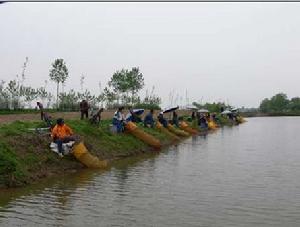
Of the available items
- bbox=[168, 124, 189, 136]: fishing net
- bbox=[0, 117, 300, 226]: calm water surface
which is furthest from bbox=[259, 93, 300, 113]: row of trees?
bbox=[0, 117, 300, 226]: calm water surface

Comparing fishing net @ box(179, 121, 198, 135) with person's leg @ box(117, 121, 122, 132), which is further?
fishing net @ box(179, 121, 198, 135)

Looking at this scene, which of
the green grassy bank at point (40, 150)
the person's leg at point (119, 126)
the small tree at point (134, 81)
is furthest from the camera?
the small tree at point (134, 81)

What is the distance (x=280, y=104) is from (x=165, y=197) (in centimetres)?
12518

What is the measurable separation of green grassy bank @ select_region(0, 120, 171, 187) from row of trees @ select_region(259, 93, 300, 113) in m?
109

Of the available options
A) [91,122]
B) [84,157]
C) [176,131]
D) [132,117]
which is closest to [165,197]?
[84,157]

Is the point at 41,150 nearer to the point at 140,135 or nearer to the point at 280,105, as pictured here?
the point at 140,135

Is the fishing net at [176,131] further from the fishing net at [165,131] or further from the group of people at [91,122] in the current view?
the fishing net at [165,131]

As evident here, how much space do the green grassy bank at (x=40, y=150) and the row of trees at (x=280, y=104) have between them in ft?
359

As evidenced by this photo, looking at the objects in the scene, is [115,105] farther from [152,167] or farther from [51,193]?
[51,193]

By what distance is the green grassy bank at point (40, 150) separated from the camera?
13.0 meters

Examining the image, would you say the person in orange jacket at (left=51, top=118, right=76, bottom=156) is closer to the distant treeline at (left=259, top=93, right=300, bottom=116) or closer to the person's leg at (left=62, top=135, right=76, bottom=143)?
the person's leg at (left=62, top=135, right=76, bottom=143)

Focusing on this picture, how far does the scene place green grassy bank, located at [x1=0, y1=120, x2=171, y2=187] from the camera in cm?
1298

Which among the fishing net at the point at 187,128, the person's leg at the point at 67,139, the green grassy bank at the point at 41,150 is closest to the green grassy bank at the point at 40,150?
the green grassy bank at the point at 41,150

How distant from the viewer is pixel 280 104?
5153 inches
